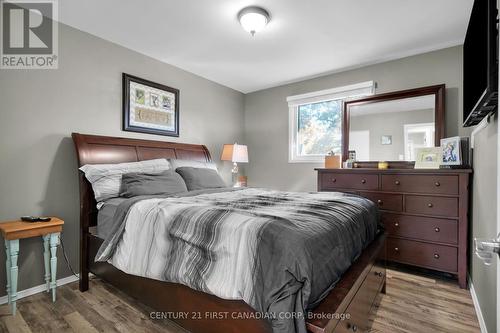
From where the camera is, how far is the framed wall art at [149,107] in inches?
112

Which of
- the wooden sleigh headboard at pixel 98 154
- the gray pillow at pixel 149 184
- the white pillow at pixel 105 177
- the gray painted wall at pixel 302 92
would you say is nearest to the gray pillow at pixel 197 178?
the gray pillow at pixel 149 184

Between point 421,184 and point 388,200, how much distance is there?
1.13ft

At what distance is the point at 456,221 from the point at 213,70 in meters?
3.26

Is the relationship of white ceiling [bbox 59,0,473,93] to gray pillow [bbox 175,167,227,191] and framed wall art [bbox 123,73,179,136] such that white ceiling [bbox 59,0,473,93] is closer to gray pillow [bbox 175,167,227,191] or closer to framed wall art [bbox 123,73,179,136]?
framed wall art [bbox 123,73,179,136]

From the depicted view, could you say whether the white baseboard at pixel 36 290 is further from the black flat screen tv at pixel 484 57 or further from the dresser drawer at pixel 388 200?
the black flat screen tv at pixel 484 57

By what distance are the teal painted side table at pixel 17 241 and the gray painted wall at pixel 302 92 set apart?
9.55ft

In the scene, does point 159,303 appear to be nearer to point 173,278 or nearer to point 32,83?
point 173,278

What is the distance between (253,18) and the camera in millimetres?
2193

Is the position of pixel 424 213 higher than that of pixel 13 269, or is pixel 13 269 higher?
pixel 424 213

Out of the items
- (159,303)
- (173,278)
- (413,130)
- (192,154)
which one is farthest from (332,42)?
(159,303)

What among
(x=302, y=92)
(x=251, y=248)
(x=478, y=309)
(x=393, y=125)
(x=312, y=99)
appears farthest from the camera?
(x=302, y=92)

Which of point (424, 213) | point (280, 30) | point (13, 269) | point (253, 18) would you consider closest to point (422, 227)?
point (424, 213)

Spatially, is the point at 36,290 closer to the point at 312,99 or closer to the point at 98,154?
the point at 98,154

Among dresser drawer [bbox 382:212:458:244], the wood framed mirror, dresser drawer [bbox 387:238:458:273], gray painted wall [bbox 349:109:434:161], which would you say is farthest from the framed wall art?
dresser drawer [bbox 387:238:458:273]
